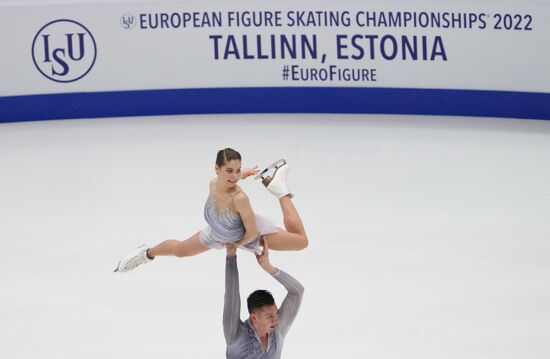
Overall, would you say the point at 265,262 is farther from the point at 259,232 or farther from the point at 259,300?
the point at 259,232

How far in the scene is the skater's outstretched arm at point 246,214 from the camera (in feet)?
16.7

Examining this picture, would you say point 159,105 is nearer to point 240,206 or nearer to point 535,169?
point 535,169

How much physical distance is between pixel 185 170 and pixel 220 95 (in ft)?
11.6

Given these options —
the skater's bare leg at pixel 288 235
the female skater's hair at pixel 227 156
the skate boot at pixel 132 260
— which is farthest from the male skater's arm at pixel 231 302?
the skate boot at pixel 132 260

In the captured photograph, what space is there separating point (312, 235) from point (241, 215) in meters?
4.66

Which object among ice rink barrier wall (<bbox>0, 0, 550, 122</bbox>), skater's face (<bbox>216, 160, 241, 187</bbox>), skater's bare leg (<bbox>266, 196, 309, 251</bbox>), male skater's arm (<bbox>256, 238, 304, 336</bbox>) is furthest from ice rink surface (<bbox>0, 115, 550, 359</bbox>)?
skater's face (<bbox>216, 160, 241, 187</bbox>)

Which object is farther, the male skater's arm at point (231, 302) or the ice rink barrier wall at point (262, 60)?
the ice rink barrier wall at point (262, 60)

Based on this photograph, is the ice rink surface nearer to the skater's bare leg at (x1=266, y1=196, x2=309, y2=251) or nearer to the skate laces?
the skate laces

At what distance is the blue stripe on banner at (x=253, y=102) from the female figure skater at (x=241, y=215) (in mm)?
9925

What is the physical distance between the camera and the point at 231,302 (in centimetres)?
516

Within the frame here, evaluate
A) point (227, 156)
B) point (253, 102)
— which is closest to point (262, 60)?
point (253, 102)

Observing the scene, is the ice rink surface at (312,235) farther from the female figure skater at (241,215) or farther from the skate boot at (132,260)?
the female figure skater at (241,215)

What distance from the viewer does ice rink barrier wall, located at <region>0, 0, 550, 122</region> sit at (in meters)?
14.8

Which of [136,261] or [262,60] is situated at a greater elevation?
[262,60]
